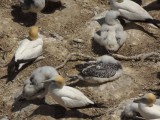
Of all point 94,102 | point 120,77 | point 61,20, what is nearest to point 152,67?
point 120,77

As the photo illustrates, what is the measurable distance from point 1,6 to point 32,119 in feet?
10.9

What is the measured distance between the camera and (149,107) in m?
8.16

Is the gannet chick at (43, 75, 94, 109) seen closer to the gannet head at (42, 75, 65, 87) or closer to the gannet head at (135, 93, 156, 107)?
the gannet head at (42, 75, 65, 87)

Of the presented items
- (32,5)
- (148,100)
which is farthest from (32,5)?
(148,100)

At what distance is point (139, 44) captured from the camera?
405 inches

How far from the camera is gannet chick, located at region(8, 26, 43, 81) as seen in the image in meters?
9.41

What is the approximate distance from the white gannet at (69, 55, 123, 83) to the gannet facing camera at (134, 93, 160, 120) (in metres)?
1.07

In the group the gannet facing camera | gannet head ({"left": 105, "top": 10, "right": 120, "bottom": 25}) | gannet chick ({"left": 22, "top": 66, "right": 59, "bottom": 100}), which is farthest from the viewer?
gannet head ({"left": 105, "top": 10, "right": 120, "bottom": 25})

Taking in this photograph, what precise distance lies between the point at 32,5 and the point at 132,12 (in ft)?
6.03

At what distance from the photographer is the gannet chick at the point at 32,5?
10500 mm

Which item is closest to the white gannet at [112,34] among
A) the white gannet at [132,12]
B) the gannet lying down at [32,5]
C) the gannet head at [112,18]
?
the gannet head at [112,18]

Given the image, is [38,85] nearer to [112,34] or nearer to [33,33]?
[33,33]

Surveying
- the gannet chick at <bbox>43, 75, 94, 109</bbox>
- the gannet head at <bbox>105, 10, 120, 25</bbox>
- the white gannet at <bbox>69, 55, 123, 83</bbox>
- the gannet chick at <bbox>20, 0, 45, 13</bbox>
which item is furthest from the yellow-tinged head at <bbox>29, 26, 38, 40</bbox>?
the gannet chick at <bbox>43, 75, 94, 109</bbox>

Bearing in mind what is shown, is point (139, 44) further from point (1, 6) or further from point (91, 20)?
point (1, 6)
